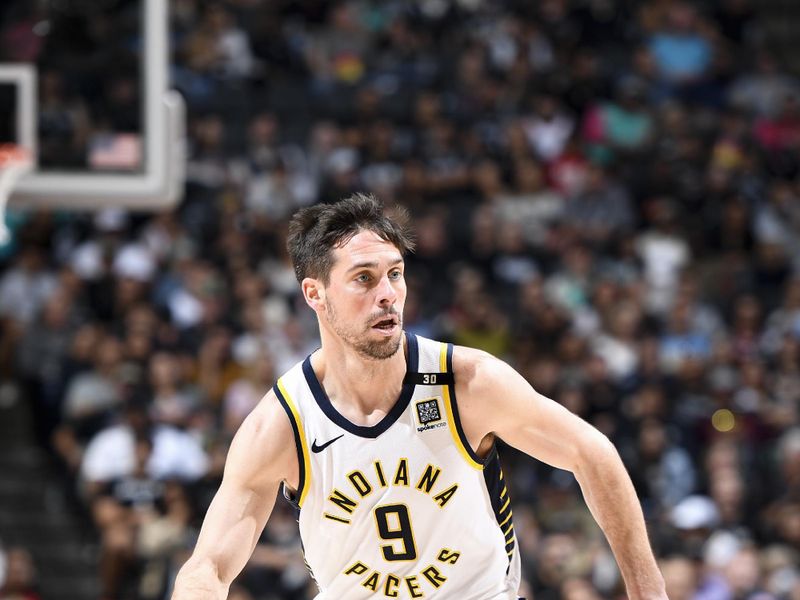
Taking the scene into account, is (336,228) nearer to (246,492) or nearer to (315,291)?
(315,291)

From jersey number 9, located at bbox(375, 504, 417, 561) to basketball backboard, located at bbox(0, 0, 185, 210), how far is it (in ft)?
14.0

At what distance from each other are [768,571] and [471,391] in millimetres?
6566

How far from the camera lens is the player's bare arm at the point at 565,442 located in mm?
4957

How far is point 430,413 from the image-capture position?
5293 mm

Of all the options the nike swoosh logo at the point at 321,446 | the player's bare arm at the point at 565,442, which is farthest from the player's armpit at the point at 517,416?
the nike swoosh logo at the point at 321,446

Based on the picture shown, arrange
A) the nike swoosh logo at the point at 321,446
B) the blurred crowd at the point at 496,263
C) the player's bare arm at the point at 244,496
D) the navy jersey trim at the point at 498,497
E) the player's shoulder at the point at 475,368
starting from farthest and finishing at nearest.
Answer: the blurred crowd at the point at 496,263 < the navy jersey trim at the point at 498,497 < the nike swoosh logo at the point at 321,446 < the player's shoulder at the point at 475,368 < the player's bare arm at the point at 244,496

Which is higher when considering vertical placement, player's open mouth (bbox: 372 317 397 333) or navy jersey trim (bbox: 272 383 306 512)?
player's open mouth (bbox: 372 317 397 333)

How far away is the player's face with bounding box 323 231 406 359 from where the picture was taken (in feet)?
16.8

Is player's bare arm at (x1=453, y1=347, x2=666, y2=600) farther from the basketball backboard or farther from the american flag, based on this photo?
the american flag

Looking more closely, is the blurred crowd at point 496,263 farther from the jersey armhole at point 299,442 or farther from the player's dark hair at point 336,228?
the jersey armhole at point 299,442

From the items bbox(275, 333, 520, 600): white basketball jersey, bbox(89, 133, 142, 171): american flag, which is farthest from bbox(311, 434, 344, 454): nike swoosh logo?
bbox(89, 133, 142, 171): american flag

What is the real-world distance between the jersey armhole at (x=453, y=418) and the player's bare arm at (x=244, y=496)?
2.09 ft

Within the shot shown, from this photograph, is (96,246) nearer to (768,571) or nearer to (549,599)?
(549,599)

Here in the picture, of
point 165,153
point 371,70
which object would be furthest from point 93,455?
point 371,70
